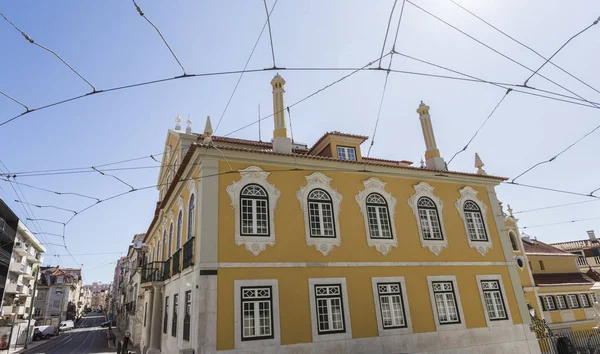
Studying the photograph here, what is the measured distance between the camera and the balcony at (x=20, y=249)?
37441 millimetres

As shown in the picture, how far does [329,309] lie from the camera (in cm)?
1201

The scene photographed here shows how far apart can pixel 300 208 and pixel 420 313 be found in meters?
6.16

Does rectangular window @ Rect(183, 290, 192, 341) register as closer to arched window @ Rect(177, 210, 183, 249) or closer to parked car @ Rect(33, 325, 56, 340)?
arched window @ Rect(177, 210, 183, 249)

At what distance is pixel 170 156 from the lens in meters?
20.2

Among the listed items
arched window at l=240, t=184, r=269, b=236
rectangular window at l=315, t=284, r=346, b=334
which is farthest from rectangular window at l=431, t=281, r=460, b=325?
arched window at l=240, t=184, r=269, b=236

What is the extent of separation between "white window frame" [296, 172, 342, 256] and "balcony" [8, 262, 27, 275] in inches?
1504

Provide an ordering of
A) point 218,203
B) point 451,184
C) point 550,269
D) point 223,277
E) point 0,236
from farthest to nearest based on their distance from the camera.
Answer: point 0,236 < point 550,269 < point 451,184 < point 218,203 < point 223,277

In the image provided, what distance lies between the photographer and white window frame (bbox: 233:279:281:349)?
10414 millimetres

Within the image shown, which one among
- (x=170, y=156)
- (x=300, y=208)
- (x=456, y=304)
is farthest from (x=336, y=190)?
(x=170, y=156)

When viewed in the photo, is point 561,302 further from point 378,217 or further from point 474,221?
point 378,217

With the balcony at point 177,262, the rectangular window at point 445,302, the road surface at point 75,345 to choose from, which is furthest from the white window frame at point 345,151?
the road surface at point 75,345

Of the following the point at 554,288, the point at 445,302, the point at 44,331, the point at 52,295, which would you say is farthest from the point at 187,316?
the point at 52,295

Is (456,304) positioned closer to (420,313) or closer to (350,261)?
(420,313)

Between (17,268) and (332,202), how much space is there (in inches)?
1617
